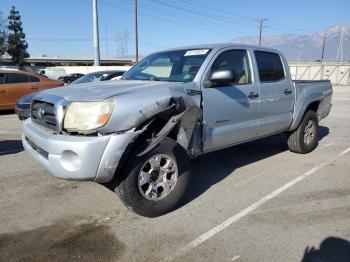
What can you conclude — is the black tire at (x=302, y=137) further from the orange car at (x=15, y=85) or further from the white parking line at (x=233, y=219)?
the orange car at (x=15, y=85)

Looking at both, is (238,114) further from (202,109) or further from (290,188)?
(290,188)

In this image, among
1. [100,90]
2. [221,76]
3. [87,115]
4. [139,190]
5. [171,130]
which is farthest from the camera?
[221,76]

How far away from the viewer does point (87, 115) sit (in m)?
3.65

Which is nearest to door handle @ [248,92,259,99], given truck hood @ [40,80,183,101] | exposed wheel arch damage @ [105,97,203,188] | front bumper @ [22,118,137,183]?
exposed wheel arch damage @ [105,97,203,188]

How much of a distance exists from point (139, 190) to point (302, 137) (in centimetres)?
394

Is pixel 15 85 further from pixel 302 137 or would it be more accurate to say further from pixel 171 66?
pixel 302 137

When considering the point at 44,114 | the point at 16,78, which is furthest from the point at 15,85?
the point at 44,114

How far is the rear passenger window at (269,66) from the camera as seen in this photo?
561 centimetres

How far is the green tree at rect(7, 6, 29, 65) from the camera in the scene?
213ft

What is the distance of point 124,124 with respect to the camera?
366cm

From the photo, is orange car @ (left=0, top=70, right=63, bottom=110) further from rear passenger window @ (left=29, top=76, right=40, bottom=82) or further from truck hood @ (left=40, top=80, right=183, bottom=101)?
truck hood @ (left=40, top=80, right=183, bottom=101)

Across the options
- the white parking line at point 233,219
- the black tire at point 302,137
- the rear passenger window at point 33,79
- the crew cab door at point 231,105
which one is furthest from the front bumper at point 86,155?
the rear passenger window at point 33,79

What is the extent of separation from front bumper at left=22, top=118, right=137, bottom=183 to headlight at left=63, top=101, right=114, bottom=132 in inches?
4.4

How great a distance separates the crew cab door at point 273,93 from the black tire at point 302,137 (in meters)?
0.50
